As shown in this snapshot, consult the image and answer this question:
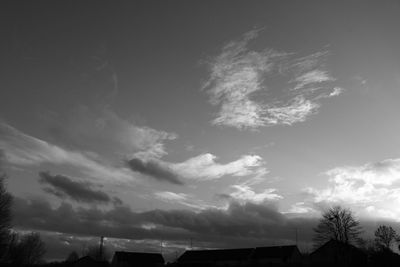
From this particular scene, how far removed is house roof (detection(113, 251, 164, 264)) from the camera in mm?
→ 123969

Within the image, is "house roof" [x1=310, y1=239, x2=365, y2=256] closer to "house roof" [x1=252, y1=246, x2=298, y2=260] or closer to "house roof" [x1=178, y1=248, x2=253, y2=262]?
"house roof" [x1=252, y1=246, x2=298, y2=260]

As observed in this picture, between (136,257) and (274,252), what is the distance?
44061mm

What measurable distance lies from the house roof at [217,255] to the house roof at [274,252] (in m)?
2.46

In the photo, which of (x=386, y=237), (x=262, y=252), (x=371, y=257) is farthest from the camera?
(x=262, y=252)

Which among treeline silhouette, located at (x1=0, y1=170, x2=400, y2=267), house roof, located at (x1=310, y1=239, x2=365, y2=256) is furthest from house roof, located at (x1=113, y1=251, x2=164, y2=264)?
house roof, located at (x1=310, y1=239, x2=365, y2=256)

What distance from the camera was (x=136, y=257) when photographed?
126438 mm

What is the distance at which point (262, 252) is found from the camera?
111 m

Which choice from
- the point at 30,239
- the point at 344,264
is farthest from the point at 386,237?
the point at 30,239

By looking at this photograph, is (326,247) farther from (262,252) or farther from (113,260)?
(113,260)

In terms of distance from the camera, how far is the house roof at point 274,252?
104644mm

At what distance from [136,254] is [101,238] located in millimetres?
21317

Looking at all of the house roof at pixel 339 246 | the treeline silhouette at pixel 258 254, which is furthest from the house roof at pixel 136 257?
the house roof at pixel 339 246

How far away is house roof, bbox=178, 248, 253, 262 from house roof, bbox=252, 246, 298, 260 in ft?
8.09

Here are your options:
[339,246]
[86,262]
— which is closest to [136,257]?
[86,262]
